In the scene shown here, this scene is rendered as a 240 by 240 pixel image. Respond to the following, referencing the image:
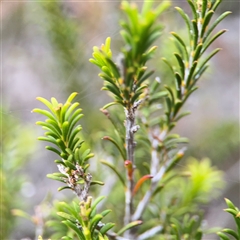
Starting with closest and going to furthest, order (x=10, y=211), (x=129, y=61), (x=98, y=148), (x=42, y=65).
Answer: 1. (x=129, y=61)
2. (x=10, y=211)
3. (x=98, y=148)
4. (x=42, y=65)

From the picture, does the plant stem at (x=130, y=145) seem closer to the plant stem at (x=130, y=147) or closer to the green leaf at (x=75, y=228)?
the plant stem at (x=130, y=147)

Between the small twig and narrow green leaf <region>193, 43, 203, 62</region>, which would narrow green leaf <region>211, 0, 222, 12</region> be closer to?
narrow green leaf <region>193, 43, 203, 62</region>

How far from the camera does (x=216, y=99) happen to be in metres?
1.27

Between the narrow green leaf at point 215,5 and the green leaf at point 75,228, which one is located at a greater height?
the narrow green leaf at point 215,5

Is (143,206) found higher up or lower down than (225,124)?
lower down

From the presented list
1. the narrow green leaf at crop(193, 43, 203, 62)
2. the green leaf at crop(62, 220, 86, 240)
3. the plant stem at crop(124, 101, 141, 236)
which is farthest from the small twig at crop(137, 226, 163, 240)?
the narrow green leaf at crop(193, 43, 203, 62)

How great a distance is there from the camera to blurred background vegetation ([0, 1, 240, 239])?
27.6 inches

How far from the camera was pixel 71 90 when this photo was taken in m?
0.88

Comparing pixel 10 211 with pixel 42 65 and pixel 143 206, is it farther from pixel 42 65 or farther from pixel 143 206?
pixel 42 65

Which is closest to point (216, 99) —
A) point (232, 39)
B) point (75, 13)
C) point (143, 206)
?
point (232, 39)

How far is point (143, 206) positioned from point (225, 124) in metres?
0.67

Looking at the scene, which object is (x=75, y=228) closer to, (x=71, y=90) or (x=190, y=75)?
(x=190, y=75)

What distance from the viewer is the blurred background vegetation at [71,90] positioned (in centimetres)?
70

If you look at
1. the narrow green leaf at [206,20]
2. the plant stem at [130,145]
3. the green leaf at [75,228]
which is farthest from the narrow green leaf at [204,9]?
the green leaf at [75,228]
